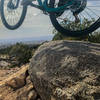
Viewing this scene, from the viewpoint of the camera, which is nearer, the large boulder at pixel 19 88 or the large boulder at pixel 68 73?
the large boulder at pixel 68 73

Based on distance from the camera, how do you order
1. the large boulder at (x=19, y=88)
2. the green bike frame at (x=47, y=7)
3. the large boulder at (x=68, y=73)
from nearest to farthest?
the large boulder at (x=68, y=73)
the green bike frame at (x=47, y=7)
the large boulder at (x=19, y=88)

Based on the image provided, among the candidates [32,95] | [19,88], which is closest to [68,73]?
[32,95]

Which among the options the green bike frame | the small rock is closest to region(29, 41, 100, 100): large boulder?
the small rock

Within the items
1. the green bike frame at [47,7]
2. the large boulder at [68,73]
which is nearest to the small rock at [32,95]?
the large boulder at [68,73]

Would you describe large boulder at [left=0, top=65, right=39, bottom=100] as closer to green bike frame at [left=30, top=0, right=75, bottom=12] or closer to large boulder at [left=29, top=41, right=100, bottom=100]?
large boulder at [left=29, top=41, right=100, bottom=100]

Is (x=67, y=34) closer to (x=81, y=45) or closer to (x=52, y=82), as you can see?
(x=81, y=45)

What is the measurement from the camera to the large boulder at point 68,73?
6062 millimetres

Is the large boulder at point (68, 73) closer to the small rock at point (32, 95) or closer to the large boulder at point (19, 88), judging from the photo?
the small rock at point (32, 95)

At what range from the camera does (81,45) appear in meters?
7.76

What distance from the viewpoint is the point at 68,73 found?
651 cm

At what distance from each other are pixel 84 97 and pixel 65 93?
451 mm

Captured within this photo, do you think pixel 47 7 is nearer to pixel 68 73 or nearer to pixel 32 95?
pixel 68 73

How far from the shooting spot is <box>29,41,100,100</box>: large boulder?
6.06 m

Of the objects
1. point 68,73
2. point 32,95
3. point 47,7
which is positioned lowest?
point 32,95
